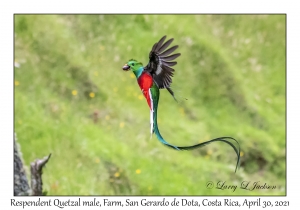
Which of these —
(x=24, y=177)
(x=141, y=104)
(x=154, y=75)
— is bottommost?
(x=24, y=177)

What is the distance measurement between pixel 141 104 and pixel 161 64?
16.4 feet

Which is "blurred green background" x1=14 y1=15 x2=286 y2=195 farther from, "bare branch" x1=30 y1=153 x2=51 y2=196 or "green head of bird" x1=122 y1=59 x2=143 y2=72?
"green head of bird" x1=122 y1=59 x2=143 y2=72

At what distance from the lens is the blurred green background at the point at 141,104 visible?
6.97m

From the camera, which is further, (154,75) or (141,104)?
(141,104)

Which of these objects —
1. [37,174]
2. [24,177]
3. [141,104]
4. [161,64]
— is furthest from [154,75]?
[141,104]

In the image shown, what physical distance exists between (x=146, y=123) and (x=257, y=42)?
14.9ft

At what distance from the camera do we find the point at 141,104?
8.24 m

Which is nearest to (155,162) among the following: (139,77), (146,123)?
(146,123)

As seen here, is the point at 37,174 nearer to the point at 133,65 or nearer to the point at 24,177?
the point at 24,177

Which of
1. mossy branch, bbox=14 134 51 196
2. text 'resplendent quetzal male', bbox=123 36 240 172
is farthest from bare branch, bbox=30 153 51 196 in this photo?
text 'resplendent quetzal male', bbox=123 36 240 172

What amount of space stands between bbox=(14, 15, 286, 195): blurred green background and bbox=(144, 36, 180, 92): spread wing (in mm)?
3745

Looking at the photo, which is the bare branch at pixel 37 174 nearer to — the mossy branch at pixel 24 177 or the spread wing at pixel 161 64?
the mossy branch at pixel 24 177

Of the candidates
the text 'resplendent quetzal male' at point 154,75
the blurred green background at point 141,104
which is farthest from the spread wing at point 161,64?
the blurred green background at point 141,104

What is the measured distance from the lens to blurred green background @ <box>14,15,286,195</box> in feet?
22.9
